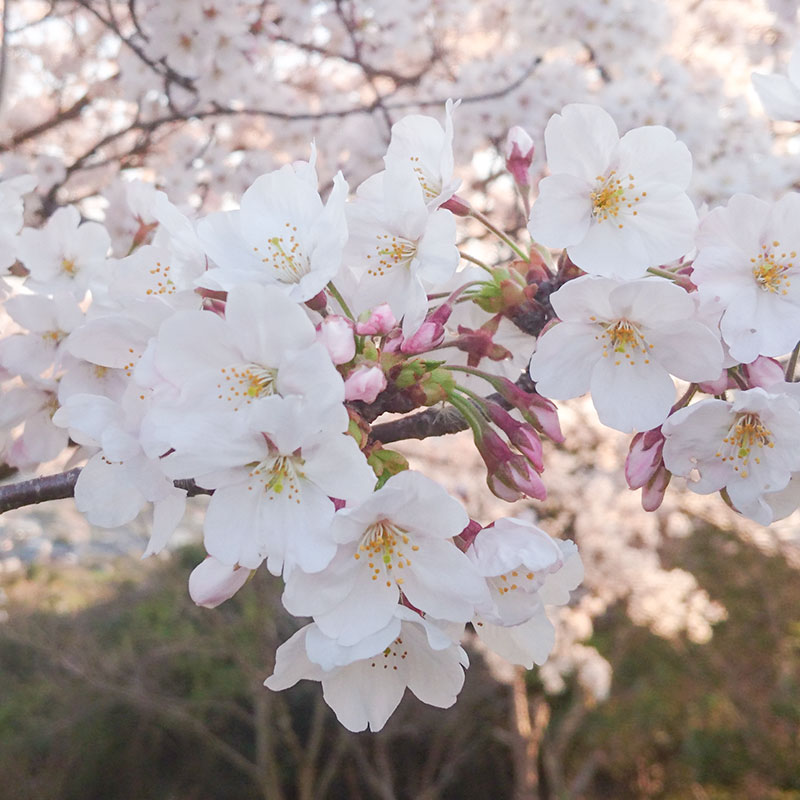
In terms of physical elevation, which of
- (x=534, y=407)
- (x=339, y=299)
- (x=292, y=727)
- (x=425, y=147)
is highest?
(x=425, y=147)

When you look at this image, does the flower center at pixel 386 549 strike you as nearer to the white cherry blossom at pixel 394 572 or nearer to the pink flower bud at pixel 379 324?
Result: the white cherry blossom at pixel 394 572

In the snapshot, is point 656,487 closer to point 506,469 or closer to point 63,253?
point 506,469

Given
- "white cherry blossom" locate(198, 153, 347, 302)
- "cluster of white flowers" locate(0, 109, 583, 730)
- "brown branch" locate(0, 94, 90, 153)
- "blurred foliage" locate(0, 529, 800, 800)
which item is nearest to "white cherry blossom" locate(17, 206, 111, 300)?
"cluster of white flowers" locate(0, 109, 583, 730)

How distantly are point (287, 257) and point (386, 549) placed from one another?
11.0 inches

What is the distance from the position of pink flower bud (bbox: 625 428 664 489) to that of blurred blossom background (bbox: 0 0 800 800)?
6.14ft

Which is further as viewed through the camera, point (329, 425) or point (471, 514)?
point (471, 514)

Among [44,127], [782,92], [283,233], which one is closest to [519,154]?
[782,92]

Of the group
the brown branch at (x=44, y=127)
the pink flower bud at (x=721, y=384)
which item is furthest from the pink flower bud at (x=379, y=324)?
the brown branch at (x=44, y=127)

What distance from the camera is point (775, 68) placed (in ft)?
12.6

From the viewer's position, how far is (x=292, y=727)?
511cm

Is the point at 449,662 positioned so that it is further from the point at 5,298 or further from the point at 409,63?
the point at 409,63

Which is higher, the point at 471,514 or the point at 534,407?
the point at 534,407

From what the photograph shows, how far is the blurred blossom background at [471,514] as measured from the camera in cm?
305

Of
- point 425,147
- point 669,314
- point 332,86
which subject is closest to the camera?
point 669,314
